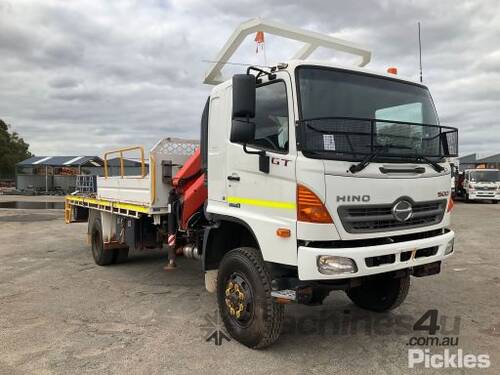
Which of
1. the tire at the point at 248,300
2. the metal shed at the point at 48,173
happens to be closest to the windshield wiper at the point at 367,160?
the tire at the point at 248,300

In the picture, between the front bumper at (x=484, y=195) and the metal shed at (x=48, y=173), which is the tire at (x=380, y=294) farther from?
the metal shed at (x=48, y=173)

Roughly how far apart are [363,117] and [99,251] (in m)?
5.94

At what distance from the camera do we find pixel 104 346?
14.3ft

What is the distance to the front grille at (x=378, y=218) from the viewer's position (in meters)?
3.71

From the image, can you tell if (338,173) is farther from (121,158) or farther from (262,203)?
(121,158)

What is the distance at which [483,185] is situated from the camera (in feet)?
86.6

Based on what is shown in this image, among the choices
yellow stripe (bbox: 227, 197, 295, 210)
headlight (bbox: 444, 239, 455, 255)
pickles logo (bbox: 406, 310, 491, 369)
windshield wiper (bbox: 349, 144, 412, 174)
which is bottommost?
pickles logo (bbox: 406, 310, 491, 369)

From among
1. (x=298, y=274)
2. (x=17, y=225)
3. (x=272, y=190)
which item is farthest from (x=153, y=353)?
(x=17, y=225)

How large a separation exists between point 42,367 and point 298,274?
2.35m

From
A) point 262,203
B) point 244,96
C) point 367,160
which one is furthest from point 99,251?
point 367,160

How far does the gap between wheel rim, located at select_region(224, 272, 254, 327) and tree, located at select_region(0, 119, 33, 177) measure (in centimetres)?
5128

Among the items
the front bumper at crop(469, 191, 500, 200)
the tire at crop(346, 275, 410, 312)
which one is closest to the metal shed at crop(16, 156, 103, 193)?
the front bumper at crop(469, 191, 500, 200)

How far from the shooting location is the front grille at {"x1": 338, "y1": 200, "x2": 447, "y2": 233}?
3.71 meters

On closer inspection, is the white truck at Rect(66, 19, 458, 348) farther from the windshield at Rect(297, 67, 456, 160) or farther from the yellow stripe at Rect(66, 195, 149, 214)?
the yellow stripe at Rect(66, 195, 149, 214)
